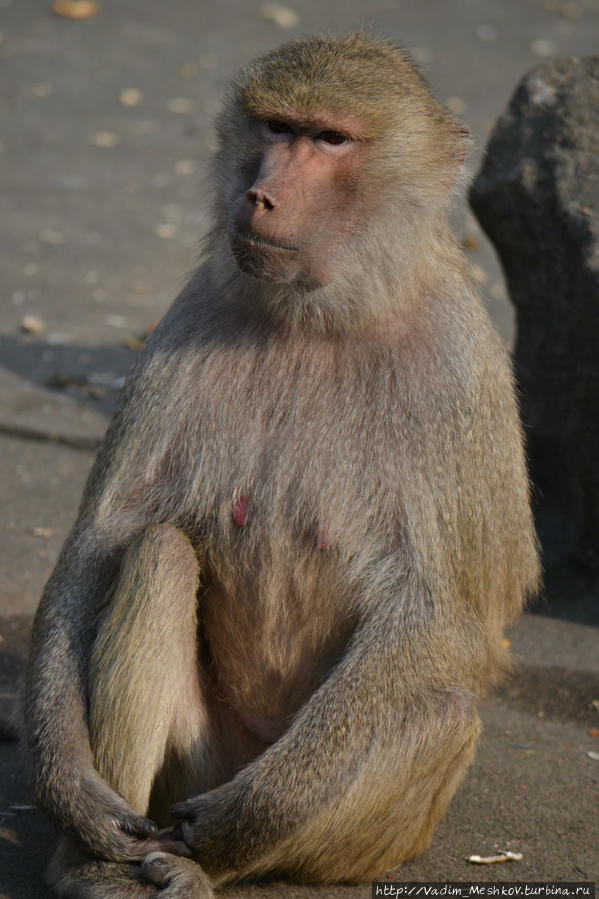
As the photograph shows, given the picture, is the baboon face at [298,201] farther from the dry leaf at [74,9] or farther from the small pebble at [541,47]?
the dry leaf at [74,9]

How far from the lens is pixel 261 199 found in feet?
10.9

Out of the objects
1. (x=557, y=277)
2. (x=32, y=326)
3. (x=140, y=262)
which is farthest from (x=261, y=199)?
(x=140, y=262)

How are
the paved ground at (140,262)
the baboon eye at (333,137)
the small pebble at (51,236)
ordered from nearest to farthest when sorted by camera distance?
1. the baboon eye at (333,137)
2. the paved ground at (140,262)
3. the small pebble at (51,236)

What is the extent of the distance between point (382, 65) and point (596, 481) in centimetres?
225

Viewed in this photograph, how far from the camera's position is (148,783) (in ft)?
11.3

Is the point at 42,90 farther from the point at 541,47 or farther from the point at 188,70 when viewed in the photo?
the point at 541,47

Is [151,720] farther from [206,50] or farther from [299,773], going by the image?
[206,50]

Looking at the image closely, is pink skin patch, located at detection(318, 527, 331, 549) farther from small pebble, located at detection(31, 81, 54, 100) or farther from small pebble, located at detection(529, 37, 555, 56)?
small pebble, located at detection(529, 37, 555, 56)

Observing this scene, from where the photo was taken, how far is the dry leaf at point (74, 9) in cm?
1212

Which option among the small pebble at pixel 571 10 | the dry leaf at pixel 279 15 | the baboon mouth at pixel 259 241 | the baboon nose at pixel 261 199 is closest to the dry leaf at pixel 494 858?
the baboon mouth at pixel 259 241

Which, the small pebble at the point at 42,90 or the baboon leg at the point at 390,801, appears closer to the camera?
the baboon leg at the point at 390,801

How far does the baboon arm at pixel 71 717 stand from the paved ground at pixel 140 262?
300mm

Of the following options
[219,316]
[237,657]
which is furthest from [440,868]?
[219,316]

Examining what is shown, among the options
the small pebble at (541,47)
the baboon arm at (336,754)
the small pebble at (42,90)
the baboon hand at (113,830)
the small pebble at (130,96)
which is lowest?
the small pebble at (42,90)
